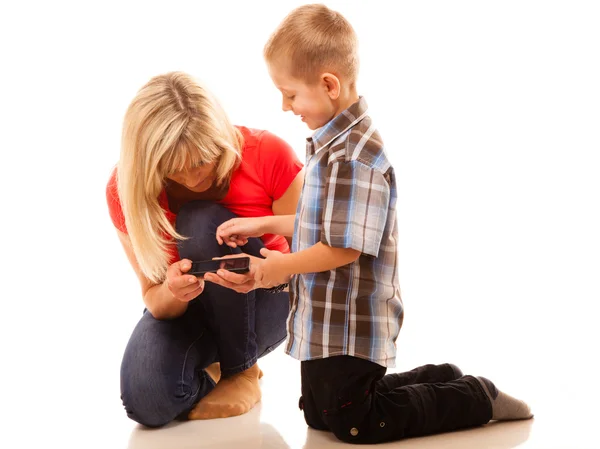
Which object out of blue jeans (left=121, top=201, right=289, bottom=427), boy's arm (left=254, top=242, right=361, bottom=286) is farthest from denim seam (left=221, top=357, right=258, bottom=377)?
boy's arm (left=254, top=242, right=361, bottom=286)

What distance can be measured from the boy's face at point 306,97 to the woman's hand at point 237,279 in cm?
27

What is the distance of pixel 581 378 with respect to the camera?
1.85 metres

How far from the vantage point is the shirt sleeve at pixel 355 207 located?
1417mm

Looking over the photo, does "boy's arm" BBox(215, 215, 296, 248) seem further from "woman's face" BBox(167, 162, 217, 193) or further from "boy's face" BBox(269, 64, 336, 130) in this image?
"boy's face" BBox(269, 64, 336, 130)

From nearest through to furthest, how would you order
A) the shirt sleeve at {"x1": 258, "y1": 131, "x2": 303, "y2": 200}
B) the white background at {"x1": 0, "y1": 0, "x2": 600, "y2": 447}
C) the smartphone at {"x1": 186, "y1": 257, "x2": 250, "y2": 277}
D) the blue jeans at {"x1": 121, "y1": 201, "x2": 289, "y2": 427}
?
1. the smartphone at {"x1": 186, "y1": 257, "x2": 250, "y2": 277}
2. the blue jeans at {"x1": 121, "y1": 201, "x2": 289, "y2": 427}
3. the shirt sleeve at {"x1": 258, "y1": 131, "x2": 303, "y2": 200}
4. the white background at {"x1": 0, "y1": 0, "x2": 600, "y2": 447}

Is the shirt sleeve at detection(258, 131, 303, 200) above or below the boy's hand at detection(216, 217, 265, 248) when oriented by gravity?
above

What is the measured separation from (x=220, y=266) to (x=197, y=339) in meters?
0.25

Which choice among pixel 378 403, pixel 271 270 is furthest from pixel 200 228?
pixel 378 403

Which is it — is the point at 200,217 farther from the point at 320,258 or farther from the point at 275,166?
the point at 320,258

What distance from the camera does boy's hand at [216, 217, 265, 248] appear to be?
163cm

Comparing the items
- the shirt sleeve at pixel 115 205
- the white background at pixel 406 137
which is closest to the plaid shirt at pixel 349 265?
the shirt sleeve at pixel 115 205

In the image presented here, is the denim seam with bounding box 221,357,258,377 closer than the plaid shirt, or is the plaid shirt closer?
the plaid shirt

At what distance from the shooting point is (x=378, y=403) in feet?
5.01

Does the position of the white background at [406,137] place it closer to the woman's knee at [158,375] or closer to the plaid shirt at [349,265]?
the woman's knee at [158,375]
